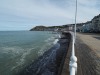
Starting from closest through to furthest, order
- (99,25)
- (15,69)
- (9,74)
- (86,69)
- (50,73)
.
Answer: (86,69)
(50,73)
(9,74)
(15,69)
(99,25)

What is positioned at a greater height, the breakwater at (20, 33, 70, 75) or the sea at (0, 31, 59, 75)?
the breakwater at (20, 33, 70, 75)

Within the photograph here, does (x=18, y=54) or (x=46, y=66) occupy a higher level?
(x=46, y=66)

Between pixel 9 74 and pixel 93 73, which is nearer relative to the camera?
pixel 93 73

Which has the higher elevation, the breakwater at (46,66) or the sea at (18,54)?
the breakwater at (46,66)

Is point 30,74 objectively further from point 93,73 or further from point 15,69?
point 93,73

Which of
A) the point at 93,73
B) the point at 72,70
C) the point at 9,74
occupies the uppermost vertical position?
the point at 72,70

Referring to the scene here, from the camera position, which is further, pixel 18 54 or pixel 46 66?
pixel 18 54

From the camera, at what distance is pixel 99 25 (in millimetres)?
82062

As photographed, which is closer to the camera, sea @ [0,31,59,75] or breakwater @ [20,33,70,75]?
breakwater @ [20,33,70,75]

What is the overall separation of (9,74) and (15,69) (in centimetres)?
136

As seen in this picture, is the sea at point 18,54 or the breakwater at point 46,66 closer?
the breakwater at point 46,66

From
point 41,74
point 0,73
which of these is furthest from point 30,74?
point 0,73

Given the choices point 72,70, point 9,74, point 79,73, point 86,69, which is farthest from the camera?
point 9,74

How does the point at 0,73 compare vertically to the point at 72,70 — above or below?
below
